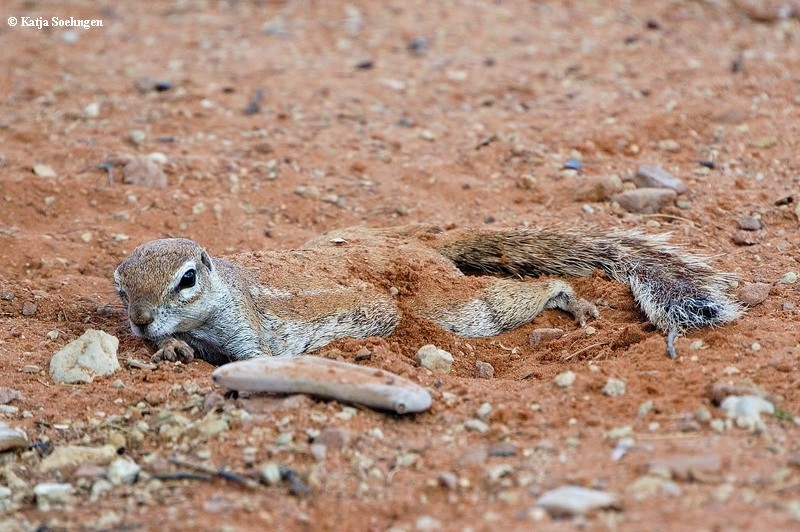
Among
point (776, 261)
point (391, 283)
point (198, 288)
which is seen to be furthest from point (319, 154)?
point (776, 261)

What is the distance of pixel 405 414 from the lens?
16.2ft

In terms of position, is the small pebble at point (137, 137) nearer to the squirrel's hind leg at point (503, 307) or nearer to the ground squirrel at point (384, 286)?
the ground squirrel at point (384, 286)

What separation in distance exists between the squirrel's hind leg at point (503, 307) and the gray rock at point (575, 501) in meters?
2.65

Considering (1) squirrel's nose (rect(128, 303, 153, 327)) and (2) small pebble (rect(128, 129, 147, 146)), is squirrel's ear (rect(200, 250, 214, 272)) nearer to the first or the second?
(1) squirrel's nose (rect(128, 303, 153, 327))

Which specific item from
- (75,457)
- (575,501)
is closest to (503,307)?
(575,501)

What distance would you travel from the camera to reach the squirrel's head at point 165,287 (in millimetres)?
5836

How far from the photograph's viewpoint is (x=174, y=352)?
19.8 feet

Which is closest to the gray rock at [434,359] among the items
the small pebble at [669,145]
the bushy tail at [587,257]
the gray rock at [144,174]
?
the bushy tail at [587,257]

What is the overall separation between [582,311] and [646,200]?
1.49 m

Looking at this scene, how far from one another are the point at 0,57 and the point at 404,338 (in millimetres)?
6655

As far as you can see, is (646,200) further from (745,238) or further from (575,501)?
(575,501)

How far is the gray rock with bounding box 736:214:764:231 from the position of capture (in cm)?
729

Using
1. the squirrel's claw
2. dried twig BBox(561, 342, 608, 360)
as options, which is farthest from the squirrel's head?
the squirrel's claw

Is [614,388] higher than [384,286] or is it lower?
higher
